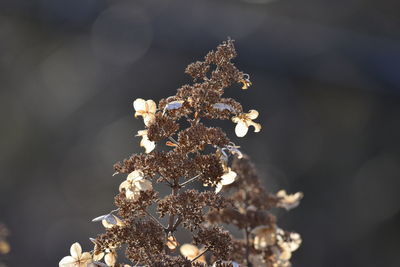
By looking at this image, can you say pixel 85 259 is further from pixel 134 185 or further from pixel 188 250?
pixel 188 250

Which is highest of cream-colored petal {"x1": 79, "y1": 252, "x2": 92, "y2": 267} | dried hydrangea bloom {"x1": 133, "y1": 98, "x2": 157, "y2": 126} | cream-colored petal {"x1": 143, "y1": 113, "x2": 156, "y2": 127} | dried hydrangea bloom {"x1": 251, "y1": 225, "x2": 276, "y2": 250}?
dried hydrangea bloom {"x1": 133, "y1": 98, "x2": 157, "y2": 126}

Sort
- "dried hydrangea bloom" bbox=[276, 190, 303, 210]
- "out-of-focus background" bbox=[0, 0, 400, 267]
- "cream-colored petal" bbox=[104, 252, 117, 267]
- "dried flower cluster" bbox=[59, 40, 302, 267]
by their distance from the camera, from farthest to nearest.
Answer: "out-of-focus background" bbox=[0, 0, 400, 267] → "dried hydrangea bloom" bbox=[276, 190, 303, 210] → "cream-colored petal" bbox=[104, 252, 117, 267] → "dried flower cluster" bbox=[59, 40, 302, 267]

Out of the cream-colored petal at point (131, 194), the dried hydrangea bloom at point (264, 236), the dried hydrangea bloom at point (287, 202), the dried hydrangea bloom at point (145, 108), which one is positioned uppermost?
the dried hydrangea bloom at point (287, 202)

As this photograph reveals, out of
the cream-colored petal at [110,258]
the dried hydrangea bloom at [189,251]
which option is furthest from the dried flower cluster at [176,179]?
the dried hydrangea bloom at [189,251]

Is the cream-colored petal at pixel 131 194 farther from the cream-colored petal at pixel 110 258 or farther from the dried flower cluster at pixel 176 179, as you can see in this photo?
the cream-colored petal at pixel 110 258

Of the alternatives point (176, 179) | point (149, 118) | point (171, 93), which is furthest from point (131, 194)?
point (171, 93)

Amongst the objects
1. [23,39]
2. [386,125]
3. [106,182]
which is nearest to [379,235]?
[386,125]

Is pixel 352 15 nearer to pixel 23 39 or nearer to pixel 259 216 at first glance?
pixel 23 39

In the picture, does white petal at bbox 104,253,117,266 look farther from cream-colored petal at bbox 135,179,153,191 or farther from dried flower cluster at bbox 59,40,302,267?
cream-colored petal at bbox 135,179,153,191

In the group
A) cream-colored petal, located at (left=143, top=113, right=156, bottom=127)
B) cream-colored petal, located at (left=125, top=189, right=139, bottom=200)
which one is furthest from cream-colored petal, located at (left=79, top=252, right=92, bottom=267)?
cream-colored petal, located at (left=143, top=113, right=156, bottom=127)
